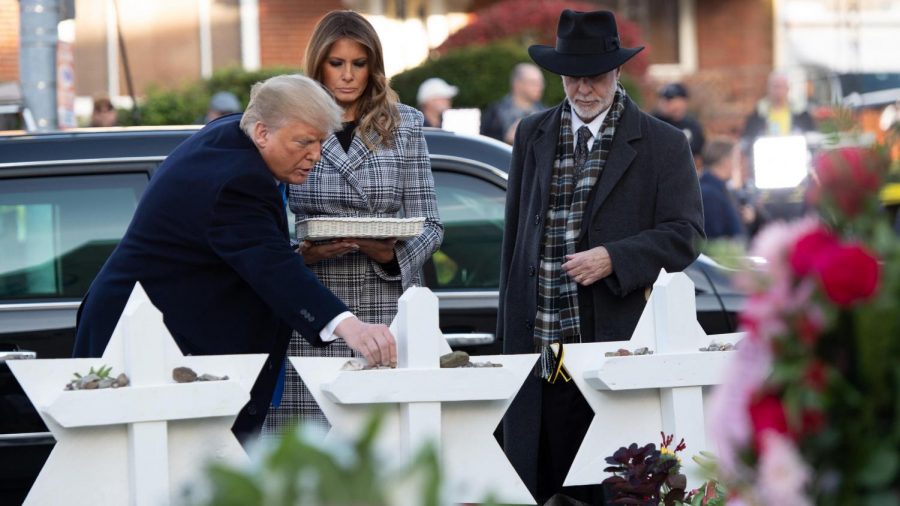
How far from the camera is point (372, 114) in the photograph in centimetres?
436

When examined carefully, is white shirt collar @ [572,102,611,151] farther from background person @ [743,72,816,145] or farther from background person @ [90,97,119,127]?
background person @ [743,72,816,145]

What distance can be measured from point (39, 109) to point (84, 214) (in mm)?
3297

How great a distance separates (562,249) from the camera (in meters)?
4.18

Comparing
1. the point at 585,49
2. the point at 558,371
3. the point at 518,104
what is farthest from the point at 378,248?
the point at 518,104

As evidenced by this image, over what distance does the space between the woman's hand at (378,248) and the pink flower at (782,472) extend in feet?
8.84

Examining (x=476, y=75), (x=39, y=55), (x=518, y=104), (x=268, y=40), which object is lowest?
(x=518, y=104)

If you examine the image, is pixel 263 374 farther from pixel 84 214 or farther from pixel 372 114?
pixel 84 214

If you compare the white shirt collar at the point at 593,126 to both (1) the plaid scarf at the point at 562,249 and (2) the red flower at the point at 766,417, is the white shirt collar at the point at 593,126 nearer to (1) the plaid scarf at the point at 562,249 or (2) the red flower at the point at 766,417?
(1) the plaid scarf at the point at 562,249

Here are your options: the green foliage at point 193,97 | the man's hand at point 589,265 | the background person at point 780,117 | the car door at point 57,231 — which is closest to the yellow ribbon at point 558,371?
the man's hand at point 589,265

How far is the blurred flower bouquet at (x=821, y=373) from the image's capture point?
1.54m

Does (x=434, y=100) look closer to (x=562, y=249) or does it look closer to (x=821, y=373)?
(x=562, y=249)

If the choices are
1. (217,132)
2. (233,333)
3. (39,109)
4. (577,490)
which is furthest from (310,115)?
(39,109)

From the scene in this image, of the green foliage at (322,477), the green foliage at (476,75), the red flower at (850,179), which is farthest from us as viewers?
the green foliage at (476,75)

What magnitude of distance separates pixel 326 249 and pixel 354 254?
179mm
